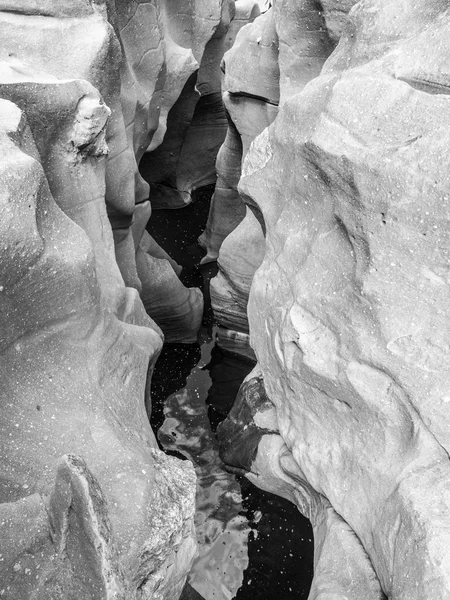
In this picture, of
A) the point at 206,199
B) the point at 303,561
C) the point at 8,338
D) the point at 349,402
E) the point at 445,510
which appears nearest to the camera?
the point at 445,510

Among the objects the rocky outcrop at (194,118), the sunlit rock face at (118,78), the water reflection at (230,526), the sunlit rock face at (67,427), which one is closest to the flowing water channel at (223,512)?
the water reflection at (230,526)

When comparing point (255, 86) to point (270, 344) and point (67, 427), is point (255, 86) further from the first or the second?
point (67, 427)

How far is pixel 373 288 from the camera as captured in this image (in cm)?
237

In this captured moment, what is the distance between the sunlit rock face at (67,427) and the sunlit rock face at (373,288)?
63 cm

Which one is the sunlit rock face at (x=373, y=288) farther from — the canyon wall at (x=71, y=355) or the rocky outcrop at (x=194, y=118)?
the rocky outcrop at (x=194, y=118)

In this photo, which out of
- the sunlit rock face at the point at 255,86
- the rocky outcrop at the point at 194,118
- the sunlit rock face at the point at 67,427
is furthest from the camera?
the rocky outcrop at the point at 194,118

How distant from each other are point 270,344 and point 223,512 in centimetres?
105

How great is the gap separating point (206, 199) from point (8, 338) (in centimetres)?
505

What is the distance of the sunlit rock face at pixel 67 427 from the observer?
2037 mm

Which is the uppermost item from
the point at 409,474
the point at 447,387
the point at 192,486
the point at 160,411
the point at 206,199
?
the point at 447,387

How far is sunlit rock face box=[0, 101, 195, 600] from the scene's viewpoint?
6.68ft

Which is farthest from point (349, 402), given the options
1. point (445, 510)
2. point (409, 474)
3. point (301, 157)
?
point (301, 157)

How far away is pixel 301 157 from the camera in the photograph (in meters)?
2.65

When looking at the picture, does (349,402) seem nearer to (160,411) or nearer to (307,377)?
(307,377)
